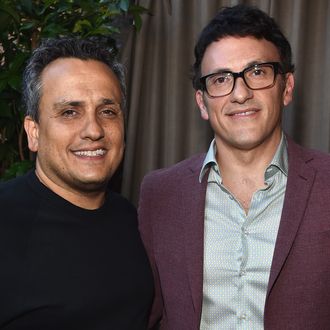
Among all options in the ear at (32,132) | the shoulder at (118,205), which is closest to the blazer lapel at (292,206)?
the shoulder at (118,205)

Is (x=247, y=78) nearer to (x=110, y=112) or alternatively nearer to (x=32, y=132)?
(x=110, y=112)

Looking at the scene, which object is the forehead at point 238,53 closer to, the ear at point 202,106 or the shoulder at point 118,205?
the ear at point 202,106

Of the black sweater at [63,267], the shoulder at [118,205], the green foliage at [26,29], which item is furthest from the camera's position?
the green foliage at [26,29]

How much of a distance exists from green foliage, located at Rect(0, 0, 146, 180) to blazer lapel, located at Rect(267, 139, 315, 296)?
91 cm

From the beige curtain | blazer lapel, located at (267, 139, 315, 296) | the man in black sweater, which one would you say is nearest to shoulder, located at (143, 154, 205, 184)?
the man in black sweater

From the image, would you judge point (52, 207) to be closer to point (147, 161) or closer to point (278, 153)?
point (278, 153)

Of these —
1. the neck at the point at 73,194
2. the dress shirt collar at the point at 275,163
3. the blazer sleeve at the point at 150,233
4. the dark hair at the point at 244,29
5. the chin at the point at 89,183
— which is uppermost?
the dark hair at the point at 244,29

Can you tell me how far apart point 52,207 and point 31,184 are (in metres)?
0.10

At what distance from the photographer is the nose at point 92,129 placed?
4.47 ft

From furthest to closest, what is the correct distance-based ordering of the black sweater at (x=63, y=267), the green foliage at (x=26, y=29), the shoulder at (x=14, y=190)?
the green foliage at (x=26, y=29) → the shoulder at (x=14, y=190) → the black sweater at (x=63, y=267)

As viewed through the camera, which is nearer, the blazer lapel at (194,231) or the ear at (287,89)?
the blazer lapel at (194,231)

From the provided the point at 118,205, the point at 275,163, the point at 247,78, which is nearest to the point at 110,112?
the point at 118,205

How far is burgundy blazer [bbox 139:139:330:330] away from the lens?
4.42ft

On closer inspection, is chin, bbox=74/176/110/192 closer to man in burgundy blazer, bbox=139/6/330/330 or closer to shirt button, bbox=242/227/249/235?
man in burgundy blazer, bbox=139/6/330/330
